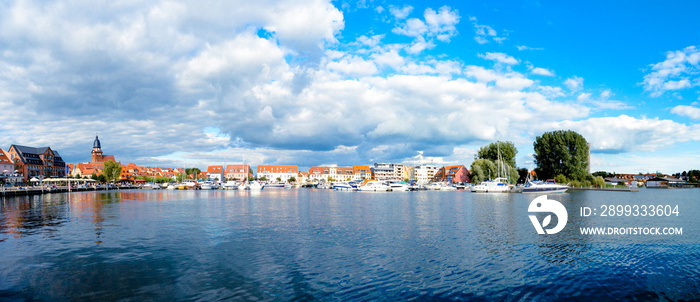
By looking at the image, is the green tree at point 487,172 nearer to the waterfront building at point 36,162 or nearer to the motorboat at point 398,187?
the motorboat at point 398,187

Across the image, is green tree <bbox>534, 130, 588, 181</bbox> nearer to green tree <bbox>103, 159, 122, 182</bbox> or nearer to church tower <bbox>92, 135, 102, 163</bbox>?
green tree <bbox>103, 159, 122, 182</bbox>

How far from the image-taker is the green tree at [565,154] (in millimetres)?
91938

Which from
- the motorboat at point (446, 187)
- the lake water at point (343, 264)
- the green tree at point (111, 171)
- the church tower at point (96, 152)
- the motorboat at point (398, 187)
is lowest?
the motorboat at point (446, 187)

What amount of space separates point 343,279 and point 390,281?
1544mm

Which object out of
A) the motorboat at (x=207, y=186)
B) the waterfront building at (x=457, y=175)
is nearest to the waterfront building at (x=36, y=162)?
the motorboat at (x=207, y=186)

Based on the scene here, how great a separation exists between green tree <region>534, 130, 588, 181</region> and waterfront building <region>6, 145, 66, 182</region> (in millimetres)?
146530

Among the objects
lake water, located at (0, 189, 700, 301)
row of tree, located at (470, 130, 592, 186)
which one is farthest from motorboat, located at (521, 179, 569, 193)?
lake water, located at (0, 189, 700, 301)

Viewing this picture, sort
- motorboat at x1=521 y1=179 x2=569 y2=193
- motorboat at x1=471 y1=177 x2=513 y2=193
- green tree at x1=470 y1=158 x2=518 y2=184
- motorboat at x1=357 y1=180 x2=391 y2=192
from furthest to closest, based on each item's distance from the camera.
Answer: green tree at x1=470 y1=158 x2=518 y2=184 → motorboat at x1=357 y1=180 x2=391 y2=192 → motorboat at x1=471 y1=177 x2=513 y2=193 → motorboat at x1=521 y1=179 x2=569 y2=193

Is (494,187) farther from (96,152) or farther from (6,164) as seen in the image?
(96,152)

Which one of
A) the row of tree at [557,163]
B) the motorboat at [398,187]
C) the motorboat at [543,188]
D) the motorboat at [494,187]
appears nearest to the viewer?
the motorboat at [543,188]

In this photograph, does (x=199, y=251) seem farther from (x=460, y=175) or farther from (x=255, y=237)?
(x=460, y=175)

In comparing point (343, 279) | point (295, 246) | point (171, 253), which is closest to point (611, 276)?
point (343, 279)

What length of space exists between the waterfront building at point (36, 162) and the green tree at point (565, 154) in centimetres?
14653

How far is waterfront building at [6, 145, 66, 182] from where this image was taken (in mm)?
122625
